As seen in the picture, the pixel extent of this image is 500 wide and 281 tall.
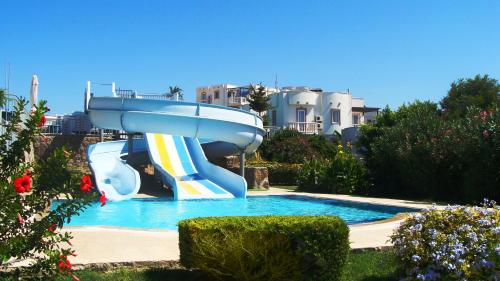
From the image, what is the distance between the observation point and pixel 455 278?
5312mm

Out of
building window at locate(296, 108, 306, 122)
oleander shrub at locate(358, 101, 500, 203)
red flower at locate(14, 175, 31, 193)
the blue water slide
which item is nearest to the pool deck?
red flower at locate(14, 175, 31, 193)

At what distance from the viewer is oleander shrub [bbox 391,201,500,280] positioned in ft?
17.3

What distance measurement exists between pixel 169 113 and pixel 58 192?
16225mm

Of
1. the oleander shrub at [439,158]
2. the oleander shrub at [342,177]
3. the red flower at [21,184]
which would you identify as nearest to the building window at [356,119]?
the oleander shrub at [439,158]

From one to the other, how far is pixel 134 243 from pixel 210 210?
28.9 ft

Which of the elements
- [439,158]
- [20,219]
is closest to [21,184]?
[20,219]

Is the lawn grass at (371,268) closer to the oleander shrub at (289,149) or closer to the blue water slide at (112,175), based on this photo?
the blue water slide at (112,175)

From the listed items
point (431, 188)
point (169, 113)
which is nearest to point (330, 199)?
point (431, 188)

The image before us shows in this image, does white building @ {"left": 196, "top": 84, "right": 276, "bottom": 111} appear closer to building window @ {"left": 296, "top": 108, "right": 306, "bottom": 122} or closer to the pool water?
building window @ {"left": 296, "top": 108, "right": 306, "bottom": 122}

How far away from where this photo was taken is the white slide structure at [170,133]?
20.4 metres

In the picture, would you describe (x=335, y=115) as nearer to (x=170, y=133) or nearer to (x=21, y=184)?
(x=170, y=133)

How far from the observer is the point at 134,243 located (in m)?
8.89

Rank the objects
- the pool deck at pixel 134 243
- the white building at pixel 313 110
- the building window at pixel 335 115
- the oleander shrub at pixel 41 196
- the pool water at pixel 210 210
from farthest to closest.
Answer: the building window at pixel 335 115 < the white building at pixel 313 110 < the pool water at pixel 210 210 < the pool deck at pixel 134 243 < the oleander shrub at pixel 41 196

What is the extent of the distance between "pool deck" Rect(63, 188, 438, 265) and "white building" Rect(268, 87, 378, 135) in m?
45.3
